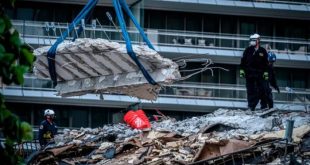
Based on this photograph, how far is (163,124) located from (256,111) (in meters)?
2.30

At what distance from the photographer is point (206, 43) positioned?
4547cm

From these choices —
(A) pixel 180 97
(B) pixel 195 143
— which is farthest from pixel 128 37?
(A) pixel 180 97

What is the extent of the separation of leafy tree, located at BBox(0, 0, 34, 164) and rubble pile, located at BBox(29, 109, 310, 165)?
8.26 m

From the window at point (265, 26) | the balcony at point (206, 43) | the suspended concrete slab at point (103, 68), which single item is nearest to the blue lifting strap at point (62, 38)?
the suspended concrete slab at point (103, 68)

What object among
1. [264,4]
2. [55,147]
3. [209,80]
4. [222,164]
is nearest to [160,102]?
[209,80]

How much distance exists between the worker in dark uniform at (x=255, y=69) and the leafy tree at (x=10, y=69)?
14.1 meters

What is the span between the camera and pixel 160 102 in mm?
43719

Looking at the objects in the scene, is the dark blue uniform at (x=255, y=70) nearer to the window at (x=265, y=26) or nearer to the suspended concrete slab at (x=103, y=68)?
the suspended concrete slab at (x=103, y=68)

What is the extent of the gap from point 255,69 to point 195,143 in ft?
15.4

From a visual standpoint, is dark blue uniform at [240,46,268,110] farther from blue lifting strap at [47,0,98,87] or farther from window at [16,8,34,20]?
window at [16,8,34,20]

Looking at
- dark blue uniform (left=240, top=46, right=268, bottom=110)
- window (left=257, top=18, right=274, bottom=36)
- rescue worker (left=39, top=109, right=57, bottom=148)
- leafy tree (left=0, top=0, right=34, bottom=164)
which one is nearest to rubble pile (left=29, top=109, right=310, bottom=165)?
rescue worker (left=39, top=109, right=57, bottom=148)

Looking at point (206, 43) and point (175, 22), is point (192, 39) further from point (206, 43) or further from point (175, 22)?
point (175, 22)

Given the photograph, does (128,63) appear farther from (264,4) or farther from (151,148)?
(264,4)

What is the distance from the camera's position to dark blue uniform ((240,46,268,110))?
22.8 m
